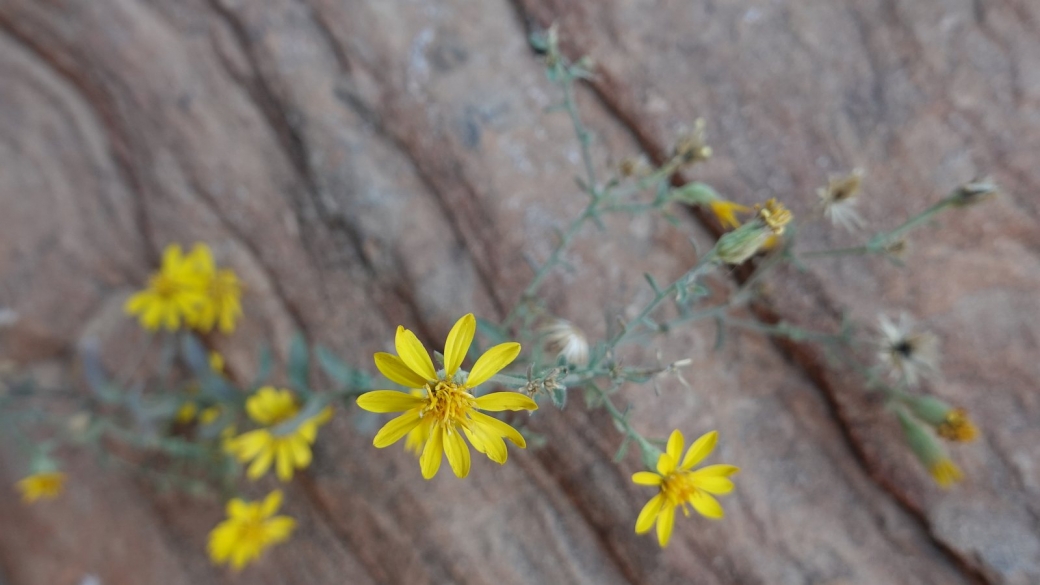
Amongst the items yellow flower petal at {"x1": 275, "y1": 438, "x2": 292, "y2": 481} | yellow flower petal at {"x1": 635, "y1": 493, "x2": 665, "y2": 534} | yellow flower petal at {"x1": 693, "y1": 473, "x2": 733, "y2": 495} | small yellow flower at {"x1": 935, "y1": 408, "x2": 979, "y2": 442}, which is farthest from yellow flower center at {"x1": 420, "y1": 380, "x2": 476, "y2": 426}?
small yellow flower at {"x1": 935, "y1": 408, "x2": 979, "y2": 442}

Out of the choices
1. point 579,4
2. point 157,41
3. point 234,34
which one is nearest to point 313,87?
point 234,34

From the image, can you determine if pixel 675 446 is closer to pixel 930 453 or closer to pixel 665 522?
pixel 665 522

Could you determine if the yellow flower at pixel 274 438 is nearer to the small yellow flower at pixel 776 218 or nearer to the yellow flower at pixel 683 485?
the yellow flower at pixel 683 485

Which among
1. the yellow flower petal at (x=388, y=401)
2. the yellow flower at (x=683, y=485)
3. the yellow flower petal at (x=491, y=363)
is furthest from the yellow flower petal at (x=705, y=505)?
the yellow flower petal at (x=388, y=401)

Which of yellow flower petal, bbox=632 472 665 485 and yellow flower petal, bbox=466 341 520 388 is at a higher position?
yellow flower petal, bbox=466 341 520 388

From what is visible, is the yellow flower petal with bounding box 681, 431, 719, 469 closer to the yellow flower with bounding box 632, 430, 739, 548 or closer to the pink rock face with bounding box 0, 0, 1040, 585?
the yellow flower with bounding box 632, 430, 739, 548
